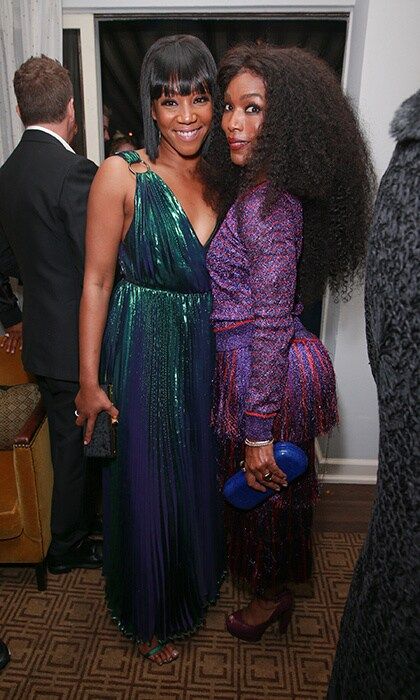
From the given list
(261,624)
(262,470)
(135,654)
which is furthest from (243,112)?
(135,654)

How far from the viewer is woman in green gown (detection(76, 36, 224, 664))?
1492 mm

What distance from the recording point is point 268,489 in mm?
1617

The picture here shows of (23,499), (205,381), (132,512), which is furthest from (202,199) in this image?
(23,499)

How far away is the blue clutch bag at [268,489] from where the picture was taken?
60.7 inches

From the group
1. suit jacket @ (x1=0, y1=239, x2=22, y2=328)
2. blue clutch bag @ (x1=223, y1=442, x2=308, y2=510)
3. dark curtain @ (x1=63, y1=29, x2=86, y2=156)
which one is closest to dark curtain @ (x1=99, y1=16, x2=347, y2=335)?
dark curtain @ (x1=63, y1=29, x2=86, y2=156)

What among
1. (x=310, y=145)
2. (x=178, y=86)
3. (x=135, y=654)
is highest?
(x=178, y=86)

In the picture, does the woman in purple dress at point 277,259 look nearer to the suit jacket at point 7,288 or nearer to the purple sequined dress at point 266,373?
the purple sequined dress at point 266,373

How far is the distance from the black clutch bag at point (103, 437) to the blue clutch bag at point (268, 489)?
346mm

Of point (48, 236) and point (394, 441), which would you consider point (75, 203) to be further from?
point (394, 441)

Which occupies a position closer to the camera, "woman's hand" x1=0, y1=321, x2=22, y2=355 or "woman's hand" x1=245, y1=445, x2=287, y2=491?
"woman's hand" x1=245, y1=445, x2=287, y2=491

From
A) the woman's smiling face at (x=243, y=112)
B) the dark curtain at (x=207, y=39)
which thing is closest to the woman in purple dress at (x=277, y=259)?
→ the woman's smiling face at (x=243, y=112)

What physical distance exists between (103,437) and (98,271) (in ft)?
1.54

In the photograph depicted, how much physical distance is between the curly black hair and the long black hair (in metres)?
0.05

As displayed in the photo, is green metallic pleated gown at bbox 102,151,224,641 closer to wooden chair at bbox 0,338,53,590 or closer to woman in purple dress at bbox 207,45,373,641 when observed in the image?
woman in purple dress at bbox 207,45,373,641
